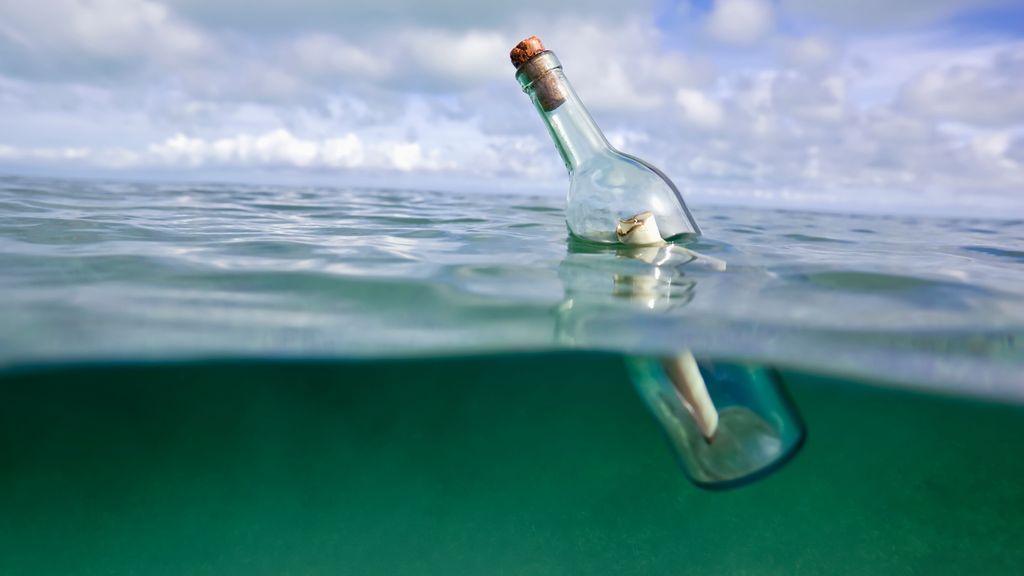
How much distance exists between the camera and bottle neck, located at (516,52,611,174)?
318 cm

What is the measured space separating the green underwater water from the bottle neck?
1.13m

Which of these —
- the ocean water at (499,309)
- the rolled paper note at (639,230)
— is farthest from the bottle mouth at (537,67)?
the ocean water at (499,309)

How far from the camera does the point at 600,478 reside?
3.32m

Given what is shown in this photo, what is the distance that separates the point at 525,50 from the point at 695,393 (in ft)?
5.86

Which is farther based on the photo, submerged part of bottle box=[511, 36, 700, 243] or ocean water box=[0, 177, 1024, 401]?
submerged part of bottle box=[511, 36, 700, 243]

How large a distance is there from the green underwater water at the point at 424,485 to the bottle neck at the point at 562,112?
1.13m

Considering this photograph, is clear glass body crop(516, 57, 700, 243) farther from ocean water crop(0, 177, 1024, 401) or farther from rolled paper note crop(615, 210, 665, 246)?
ocean water crop(0, 177, 1024, 401)

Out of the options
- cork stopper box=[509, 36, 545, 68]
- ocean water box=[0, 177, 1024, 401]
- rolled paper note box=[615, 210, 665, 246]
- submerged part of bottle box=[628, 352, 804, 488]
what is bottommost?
submerged part of bottle box=[628, 352, 804, 488]

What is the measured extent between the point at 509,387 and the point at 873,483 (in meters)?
1.94

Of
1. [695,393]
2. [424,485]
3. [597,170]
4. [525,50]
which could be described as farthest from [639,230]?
[424,485]

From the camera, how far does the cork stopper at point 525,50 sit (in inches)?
123

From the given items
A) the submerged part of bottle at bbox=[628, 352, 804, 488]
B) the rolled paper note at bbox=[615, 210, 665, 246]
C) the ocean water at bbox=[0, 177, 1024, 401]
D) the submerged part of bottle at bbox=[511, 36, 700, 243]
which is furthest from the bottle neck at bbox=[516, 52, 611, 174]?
the submerged part of bottle at bbox=[628, 352, 804, 488]

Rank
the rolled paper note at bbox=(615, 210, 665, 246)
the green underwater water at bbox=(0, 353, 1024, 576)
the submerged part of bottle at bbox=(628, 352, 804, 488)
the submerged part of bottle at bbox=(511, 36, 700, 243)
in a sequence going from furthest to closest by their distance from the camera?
the rolled paper note at bbox=(615, 210, 665, 246) → the submerged part of bottle at bbox=(511, 36, 700, 243) → the green underwater water at bbox=(0, 353, 1024, 576) → the submerged part of bottle at bbox=(628, 352, 804, 488)

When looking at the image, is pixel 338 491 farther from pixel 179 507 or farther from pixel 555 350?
pixel 555 350
